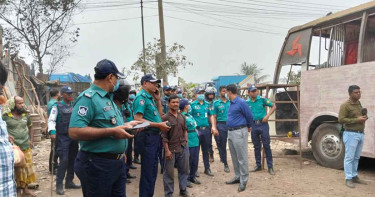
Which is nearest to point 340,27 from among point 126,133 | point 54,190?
point 126,133

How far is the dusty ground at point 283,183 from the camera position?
5035 millimetres

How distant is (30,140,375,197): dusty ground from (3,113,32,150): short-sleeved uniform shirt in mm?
929

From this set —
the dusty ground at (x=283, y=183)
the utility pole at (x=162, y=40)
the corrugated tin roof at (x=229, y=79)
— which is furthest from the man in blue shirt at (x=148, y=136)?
the corrugated tin roof at (x=229, y=79)

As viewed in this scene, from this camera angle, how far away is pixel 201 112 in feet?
21.0

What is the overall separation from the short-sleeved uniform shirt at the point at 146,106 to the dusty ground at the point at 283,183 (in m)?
1.67

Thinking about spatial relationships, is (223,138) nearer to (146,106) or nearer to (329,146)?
(329,146)

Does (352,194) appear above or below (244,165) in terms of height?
below

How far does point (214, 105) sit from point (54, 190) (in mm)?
3517

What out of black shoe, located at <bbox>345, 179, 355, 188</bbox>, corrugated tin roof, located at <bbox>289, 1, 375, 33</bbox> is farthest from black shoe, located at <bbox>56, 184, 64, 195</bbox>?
corrugated tin roof, located at <bbox>289, 1, 375, 33</bbox>

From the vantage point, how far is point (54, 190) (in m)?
5.17

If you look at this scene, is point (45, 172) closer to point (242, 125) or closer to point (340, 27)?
point (242, 125)

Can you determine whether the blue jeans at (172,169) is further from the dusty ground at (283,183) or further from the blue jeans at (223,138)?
the blue jeans at (223,138)

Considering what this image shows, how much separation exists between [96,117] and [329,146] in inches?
212

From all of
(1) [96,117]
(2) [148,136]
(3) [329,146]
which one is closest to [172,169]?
(2) [148,136]
